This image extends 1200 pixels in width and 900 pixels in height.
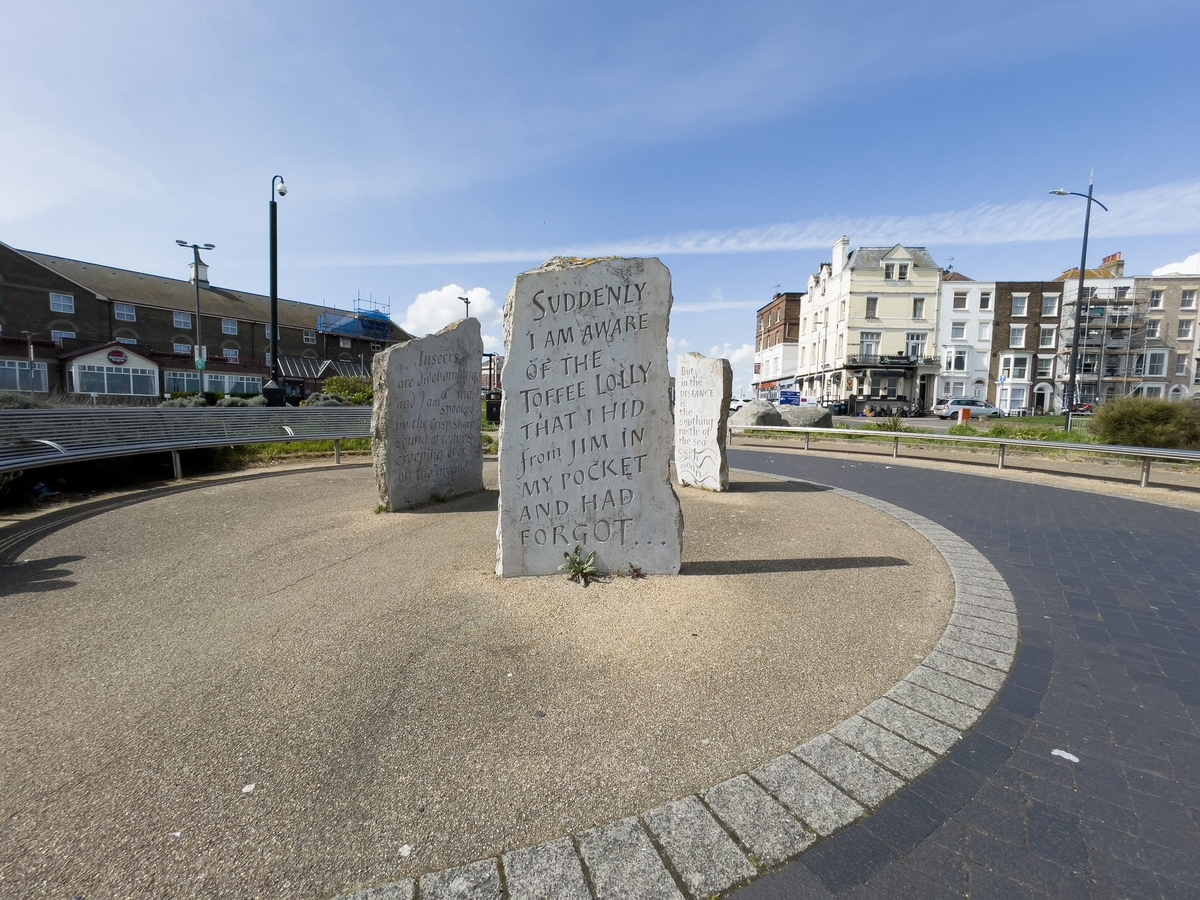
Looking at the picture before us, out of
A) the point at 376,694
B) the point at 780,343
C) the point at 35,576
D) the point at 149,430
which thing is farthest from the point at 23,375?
the point at 780,343

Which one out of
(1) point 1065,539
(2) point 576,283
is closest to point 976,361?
(1) point 1065,539

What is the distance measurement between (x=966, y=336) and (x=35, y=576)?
5106 cm

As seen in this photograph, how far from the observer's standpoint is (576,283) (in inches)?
165

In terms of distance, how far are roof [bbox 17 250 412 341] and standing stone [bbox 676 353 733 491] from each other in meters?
44.1

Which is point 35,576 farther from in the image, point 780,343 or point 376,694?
point 780,343

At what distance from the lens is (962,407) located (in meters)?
34.5

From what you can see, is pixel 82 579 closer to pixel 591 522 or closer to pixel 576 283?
pixel 591 522

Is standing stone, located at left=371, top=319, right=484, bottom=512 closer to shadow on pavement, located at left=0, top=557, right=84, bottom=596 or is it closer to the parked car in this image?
shadow on pavement, located at left=0, top=557, right=84, bottom=596

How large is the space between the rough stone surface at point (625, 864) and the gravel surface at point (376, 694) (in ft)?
0.31

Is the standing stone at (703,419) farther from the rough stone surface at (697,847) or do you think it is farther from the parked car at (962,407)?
the parked car at (962,407)

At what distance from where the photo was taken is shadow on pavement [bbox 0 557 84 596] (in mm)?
3930

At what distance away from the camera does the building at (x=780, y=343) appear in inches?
2319

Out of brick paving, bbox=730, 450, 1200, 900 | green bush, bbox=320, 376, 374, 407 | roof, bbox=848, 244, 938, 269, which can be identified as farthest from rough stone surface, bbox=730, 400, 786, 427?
roof, bbox=848, 244, 938, 269

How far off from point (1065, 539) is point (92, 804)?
721 cm
